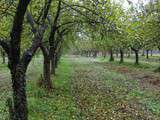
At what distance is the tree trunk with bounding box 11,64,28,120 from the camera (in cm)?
873

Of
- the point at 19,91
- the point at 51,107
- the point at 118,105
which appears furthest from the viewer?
the point at 118,105

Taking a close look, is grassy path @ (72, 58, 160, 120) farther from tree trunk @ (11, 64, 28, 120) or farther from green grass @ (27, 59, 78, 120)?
tree trunk @ (11, 64, 28, 120)

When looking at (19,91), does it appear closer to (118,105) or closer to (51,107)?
(51,107)

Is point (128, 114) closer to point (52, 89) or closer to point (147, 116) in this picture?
point (147, 116)

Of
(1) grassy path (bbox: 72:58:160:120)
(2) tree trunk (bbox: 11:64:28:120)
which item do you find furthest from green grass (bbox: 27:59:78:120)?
(2) tree trunk (bbox: 11:64:28:120)

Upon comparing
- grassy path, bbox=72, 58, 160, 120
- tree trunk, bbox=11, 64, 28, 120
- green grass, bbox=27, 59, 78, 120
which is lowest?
grassy path, bbox=72, 58, 160, 120

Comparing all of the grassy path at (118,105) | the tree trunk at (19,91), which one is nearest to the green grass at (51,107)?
the grassy path at (118,105)

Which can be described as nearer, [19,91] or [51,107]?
[19,91]

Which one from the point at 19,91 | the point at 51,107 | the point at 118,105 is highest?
the point at 19,91

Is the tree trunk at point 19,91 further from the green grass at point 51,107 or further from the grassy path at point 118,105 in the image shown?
the grassy path at point 118,105

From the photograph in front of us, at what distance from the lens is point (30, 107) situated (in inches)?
515

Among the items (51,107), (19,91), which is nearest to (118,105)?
(51,107)

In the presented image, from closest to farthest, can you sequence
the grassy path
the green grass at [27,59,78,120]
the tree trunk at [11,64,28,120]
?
the tree trunk at [11,64,28,120]
the green grass at [27,59,78,120]
the grassy path

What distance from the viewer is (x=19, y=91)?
8.78 metres
